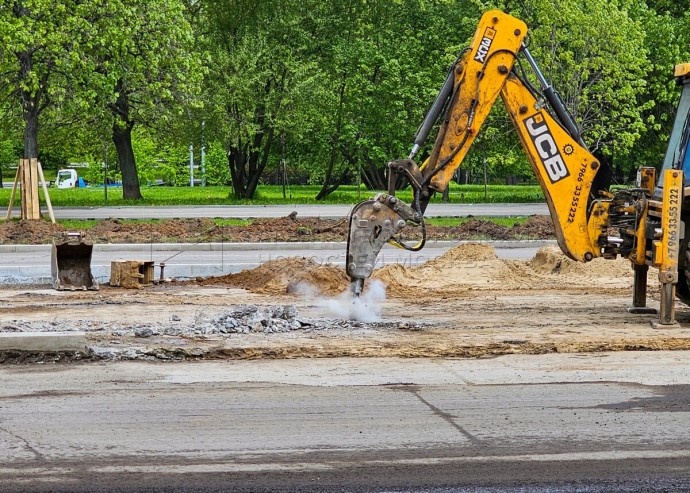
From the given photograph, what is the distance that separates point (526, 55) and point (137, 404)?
651cm

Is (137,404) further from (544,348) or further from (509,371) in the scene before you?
(544,348)

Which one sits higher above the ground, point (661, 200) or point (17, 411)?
point (661, 200)

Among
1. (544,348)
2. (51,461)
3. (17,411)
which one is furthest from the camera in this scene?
(544,348)

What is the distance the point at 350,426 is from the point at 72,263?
33.6ft

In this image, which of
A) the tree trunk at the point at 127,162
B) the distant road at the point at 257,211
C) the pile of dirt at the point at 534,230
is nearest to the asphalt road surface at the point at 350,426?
the pile of dirt at the point at 534,230

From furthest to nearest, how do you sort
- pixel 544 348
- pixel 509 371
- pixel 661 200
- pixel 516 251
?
pixel 516 251, pixel 661 200, pixel 544 348, pixel 509 371

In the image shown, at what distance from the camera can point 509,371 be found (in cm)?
959

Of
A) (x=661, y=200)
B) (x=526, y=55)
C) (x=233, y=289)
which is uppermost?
(x=526, y=55)

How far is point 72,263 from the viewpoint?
16.8m

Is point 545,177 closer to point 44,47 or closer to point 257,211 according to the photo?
point 44,47

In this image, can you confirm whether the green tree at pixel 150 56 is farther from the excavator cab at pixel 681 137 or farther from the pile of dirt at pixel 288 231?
the excavator cab at pixel 681 137

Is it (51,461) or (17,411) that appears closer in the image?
(51,461)

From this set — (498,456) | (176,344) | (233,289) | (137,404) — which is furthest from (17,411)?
(233,289)

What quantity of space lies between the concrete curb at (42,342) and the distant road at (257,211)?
64.8 feet
